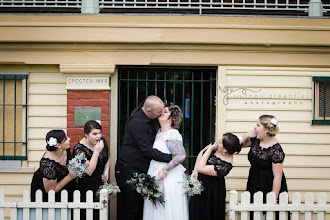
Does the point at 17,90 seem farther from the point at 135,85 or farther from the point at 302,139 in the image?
the point at 302,139

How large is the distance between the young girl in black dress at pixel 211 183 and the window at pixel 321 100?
1.92 metres

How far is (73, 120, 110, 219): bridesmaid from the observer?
5609 millimetres

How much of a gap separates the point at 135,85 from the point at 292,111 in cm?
247

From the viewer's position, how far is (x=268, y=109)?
6801mm

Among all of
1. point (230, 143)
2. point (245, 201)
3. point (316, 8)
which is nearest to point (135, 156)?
point (230, 143)

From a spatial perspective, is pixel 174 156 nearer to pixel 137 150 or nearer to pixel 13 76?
pixel 137 150

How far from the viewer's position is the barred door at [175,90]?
6.97 meters

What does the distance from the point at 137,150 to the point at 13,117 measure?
2175mm

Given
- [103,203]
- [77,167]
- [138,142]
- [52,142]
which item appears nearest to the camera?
[103,203]

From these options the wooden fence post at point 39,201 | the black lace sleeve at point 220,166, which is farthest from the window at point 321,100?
the wooden fence post at point 39,201

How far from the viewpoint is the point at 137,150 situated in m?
6.01

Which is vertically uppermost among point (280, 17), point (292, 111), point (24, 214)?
point (280, 17)

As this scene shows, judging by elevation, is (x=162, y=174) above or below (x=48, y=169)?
below

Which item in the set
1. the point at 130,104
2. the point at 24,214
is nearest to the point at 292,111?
the point at 130,104
